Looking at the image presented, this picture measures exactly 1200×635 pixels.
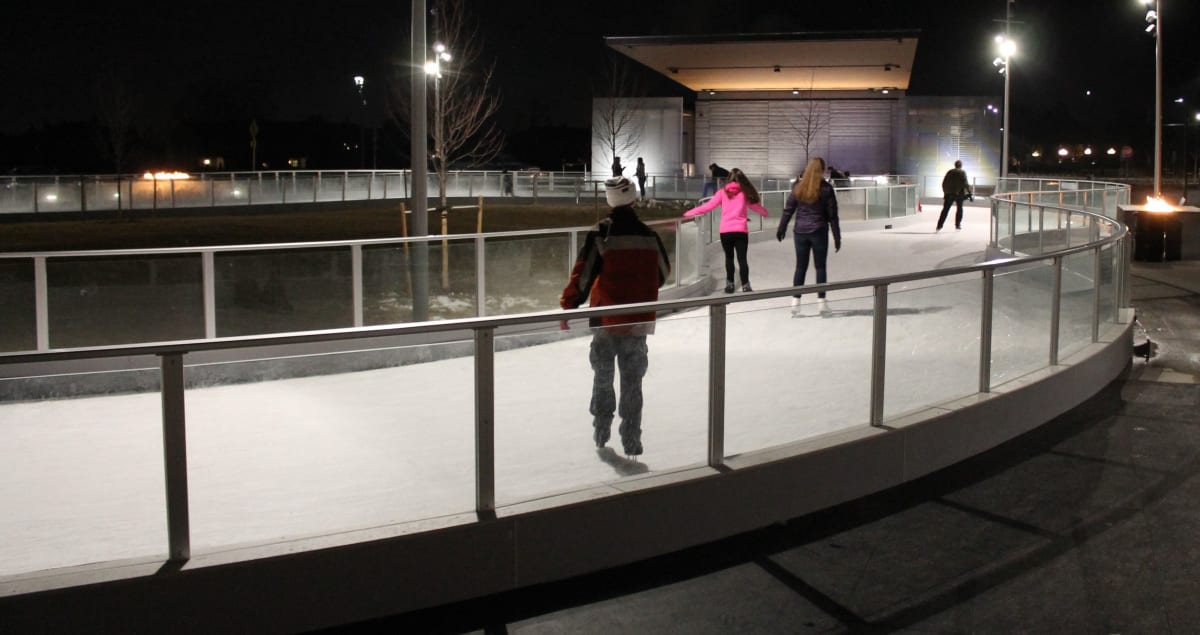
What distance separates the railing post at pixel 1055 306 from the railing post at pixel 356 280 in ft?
20.1

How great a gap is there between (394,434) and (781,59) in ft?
161

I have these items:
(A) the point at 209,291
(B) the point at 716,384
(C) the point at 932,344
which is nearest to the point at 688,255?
(A) the point at 209,291

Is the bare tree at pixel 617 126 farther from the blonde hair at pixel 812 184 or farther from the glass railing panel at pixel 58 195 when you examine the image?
the blonde hair at pixel 812 184

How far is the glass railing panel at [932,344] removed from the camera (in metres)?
7.23

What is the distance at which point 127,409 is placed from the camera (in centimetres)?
505

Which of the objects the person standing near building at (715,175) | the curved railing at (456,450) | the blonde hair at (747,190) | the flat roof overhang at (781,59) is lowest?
the curved railing at (456,450)

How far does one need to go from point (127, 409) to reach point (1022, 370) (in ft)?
20.5

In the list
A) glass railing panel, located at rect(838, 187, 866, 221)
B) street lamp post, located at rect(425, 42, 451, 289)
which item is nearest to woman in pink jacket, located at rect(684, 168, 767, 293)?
street lamp post, located at rect(425, 42, 451, 289)

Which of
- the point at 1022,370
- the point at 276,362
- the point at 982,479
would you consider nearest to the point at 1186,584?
the point at 982,479

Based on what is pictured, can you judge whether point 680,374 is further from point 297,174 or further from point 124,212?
point 297,174

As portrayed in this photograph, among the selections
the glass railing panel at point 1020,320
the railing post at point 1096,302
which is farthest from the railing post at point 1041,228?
the glass railing panel at point 1020,320

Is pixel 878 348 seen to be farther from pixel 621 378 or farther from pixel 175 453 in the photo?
pixel 175 453

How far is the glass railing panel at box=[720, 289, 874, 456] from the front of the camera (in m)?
6.34

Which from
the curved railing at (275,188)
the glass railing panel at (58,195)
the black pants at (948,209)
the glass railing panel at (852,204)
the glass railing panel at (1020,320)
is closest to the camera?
the glass railing panel at (1020,320)
